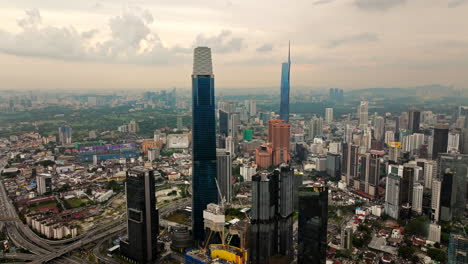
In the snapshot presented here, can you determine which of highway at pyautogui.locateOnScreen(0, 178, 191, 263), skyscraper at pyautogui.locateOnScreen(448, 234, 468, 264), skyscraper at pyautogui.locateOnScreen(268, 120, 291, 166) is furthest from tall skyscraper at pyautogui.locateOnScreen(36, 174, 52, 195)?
skyscraper at pyautogui.locateOnScreen(448, 234, 468, 264)

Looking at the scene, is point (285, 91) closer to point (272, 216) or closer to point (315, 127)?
point (315, 127)

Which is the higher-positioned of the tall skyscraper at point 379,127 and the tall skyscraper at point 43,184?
the tall skyscraper at point 379,127

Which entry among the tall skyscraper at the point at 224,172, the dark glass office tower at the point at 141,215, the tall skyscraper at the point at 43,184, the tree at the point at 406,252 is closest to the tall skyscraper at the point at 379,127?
the tall skyscraper at the point at 224,172

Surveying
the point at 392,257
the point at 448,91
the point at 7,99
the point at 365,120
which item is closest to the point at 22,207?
the point at 7,99

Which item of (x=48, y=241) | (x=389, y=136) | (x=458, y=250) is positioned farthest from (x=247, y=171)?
(x=458, y=250)

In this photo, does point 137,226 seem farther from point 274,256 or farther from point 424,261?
point 424,261

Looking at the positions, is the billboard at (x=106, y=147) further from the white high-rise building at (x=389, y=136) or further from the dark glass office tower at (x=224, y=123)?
the white high-rise building at (x=389, y=136)
